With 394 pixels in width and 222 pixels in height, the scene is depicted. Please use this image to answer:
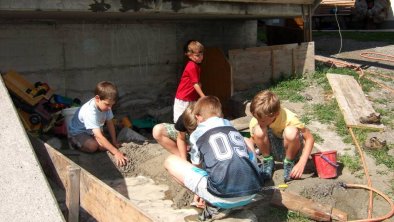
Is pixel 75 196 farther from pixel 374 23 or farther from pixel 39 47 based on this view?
pixel 374 23

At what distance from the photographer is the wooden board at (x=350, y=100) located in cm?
624

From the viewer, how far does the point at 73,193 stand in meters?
3.77

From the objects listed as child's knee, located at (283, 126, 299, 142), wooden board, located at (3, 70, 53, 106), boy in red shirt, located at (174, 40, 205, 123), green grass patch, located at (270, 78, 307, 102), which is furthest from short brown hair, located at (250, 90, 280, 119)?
wooden board, located at (3, 70, 53, 106)

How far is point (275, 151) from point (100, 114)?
1.99 m

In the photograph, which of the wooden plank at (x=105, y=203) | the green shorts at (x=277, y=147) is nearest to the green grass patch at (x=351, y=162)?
the green shorts at (x=277, y=147)

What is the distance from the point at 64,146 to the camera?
19.7 ft

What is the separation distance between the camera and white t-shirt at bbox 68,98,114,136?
536 centimetres

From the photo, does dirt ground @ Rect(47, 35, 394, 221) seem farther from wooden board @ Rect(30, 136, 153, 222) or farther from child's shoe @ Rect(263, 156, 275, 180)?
wooden board @ Rect(30, 136, 153, 222)

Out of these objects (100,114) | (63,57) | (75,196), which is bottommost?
(75,196)

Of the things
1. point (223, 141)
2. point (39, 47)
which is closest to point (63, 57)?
point (39, 47)

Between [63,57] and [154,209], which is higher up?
[63,57]

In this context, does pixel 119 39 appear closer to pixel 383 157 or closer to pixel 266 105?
pixel 266 105

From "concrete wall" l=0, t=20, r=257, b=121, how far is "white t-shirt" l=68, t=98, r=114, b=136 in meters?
1.92

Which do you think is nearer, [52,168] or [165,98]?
[52,168]
